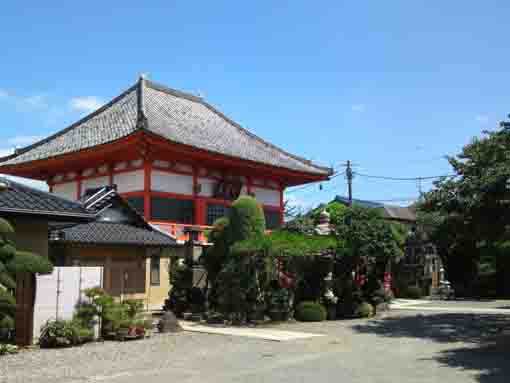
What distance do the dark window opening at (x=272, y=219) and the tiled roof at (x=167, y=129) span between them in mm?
2513

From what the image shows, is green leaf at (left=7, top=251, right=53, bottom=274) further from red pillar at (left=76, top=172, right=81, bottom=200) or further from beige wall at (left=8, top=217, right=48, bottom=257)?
red pillar at (left=76, top=172, right=81, bottom=200)

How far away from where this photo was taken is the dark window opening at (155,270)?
854 inches

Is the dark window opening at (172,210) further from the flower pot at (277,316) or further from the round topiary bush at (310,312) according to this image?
the round topiary bush at (310,312)

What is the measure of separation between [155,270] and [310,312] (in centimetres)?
663

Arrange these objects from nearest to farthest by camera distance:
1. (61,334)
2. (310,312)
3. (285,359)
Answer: (285,359) < (61,334) < (310,312)

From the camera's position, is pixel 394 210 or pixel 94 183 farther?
pixel 394 210

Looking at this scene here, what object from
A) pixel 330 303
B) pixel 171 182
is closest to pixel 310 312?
pixel 330 303

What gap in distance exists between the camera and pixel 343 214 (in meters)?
20.6

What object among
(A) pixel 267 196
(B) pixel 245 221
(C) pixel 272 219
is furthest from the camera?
(C) pixel 272 219

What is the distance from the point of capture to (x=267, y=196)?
1106 inches

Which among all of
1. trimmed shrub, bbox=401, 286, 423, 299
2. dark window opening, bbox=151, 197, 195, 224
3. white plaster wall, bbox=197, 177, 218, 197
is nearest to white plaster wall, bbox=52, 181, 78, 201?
dark window opening, bbox=151, 197, 195, 224

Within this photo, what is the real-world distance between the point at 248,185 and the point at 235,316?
32.9 ft

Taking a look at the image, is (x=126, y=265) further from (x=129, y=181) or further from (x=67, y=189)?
(x=67, y=189)

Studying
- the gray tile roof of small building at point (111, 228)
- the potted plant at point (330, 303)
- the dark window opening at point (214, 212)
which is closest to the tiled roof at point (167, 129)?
the dark window opening at point (214, 212)
